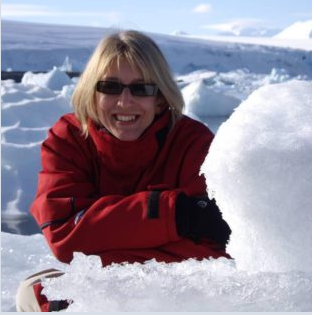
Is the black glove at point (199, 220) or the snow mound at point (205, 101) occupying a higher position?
the black glove at point (199, 220)

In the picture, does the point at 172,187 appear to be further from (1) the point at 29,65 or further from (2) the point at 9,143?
(1) the point at 29,65

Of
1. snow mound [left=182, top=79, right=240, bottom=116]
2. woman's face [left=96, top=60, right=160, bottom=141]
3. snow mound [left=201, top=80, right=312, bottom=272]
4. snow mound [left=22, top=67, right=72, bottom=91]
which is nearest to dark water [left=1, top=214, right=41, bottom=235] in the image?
woman's face [left=96, top=60, right=160, bottom=141]

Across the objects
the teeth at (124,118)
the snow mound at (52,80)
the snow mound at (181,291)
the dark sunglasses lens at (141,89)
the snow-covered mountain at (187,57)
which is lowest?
the snow-covered mountain at (187,57)

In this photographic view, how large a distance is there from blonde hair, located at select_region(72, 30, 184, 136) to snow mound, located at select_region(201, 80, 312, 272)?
79 centimetres

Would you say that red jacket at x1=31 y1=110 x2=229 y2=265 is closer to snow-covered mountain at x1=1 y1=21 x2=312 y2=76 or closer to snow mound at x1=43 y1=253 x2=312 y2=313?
snow mound at x1=43 y1=253 x2=312 y2=313

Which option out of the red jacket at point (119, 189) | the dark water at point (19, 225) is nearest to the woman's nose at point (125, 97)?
the red jacket at point (119, 189)

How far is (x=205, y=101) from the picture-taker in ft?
32.4

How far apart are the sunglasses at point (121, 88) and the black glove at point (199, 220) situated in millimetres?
412

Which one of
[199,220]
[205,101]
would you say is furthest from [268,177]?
[205,101]

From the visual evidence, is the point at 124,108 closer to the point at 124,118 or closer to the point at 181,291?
the point at 124,118

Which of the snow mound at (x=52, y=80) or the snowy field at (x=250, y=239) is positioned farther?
the snow mound at (x=52, y=80)

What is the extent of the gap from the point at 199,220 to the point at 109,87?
0.53 meters

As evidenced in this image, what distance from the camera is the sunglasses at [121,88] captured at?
178 cm

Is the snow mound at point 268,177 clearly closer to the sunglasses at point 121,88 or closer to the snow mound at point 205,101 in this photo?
the sunglasses at point 121,88
